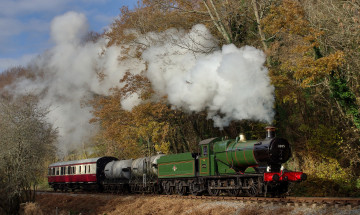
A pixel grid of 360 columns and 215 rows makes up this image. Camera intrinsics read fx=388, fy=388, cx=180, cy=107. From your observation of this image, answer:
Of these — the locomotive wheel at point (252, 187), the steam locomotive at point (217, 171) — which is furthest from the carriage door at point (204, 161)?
the locomotive wheel at point (252, 187)

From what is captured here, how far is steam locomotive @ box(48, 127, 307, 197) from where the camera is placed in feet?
48.3

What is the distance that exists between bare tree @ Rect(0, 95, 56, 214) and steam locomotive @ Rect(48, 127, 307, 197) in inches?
222

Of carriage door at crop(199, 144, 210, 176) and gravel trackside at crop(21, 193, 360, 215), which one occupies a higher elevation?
carriage door at crop(199, 144, 210, 176)

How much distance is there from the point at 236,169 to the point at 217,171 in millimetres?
1218

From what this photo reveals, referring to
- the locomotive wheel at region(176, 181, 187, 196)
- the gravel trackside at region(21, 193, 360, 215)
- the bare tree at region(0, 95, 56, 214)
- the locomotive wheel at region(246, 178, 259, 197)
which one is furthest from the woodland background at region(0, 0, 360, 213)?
the locomotive wheel at region(176, 181, 187, 196)

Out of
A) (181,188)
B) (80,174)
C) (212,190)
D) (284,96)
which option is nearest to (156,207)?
(181,188)

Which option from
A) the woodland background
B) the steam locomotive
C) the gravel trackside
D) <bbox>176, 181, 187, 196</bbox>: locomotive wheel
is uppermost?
the woodland background

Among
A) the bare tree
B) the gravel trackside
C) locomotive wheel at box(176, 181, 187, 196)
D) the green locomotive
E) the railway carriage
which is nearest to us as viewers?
the gravel trackside

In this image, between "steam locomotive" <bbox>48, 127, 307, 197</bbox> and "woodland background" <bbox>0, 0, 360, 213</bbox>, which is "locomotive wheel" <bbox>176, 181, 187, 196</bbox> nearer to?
"steam locomotive" <bbox>48, 127, 307, 197</bbox>

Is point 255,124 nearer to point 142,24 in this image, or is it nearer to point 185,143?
point 185,143

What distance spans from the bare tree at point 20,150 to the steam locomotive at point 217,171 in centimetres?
565

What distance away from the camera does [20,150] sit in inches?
829

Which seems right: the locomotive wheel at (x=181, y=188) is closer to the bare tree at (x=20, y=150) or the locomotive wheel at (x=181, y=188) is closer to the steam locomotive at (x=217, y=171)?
the steam locomotive at (x=217, y=171)

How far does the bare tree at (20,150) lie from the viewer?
2016cm
